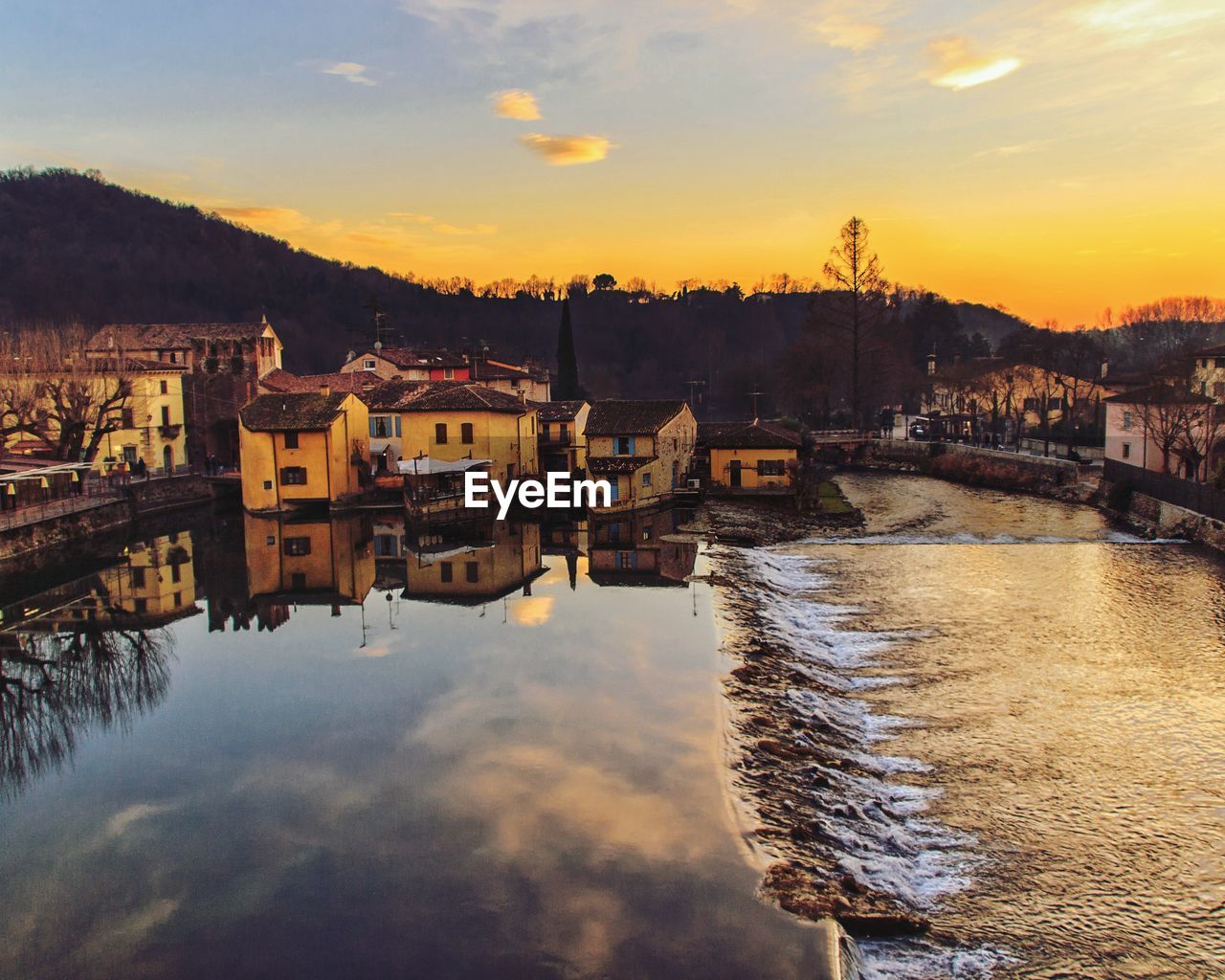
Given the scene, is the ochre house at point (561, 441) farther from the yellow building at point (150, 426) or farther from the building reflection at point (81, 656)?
the yellow building at point (150, 426)

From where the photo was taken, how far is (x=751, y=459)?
3806 cm

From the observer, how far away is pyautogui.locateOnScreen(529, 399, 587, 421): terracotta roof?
1593 inches

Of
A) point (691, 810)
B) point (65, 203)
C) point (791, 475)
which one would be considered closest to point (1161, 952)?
point (691, 810)

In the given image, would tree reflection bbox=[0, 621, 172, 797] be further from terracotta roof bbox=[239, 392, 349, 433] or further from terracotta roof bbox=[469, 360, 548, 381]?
terracotta roof bbox=[469, 360, 548, 381]

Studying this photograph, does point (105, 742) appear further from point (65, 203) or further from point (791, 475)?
point (65, 203)

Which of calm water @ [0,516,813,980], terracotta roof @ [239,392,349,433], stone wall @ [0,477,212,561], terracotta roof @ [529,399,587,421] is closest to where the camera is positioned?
calm water @ [0,516,813,980]

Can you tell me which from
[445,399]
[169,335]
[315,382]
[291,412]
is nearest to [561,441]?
[445,399]

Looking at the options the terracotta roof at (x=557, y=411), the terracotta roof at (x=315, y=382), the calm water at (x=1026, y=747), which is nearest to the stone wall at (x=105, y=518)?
the terracotta roof at (x=315, y=382)

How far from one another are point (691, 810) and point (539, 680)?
5.41 metres

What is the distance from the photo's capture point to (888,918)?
895cm

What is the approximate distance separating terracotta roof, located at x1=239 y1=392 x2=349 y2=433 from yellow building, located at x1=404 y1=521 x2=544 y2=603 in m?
7.65

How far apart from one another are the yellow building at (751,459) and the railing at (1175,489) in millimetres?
12164

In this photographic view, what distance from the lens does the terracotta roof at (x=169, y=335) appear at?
46.1 m

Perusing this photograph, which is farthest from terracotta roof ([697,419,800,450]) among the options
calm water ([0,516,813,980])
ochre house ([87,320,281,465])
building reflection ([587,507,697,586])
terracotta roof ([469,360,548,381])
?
ochre house ([87,320,281,465])
